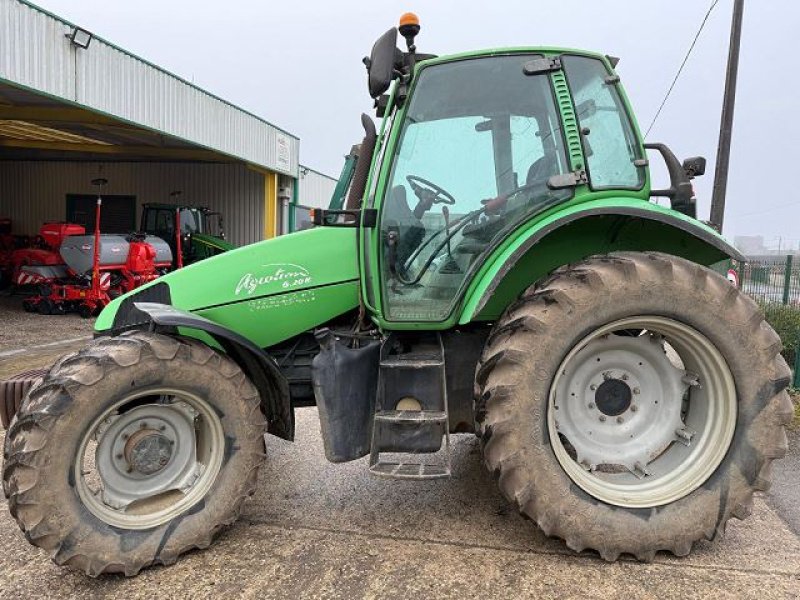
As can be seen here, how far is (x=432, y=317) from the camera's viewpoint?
2.93m

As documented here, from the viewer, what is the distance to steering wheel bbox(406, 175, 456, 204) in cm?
292

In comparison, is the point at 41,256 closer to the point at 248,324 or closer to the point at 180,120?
the point at 180,120

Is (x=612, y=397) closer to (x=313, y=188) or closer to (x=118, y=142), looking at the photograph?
(x=118, y=142)

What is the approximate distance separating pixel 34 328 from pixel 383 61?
32.2 feet

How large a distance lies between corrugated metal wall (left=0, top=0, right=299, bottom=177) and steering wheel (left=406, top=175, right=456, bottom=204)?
24.6 ft

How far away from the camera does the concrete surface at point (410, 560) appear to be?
245cm

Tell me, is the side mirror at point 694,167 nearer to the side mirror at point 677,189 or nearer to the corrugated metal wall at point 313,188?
the side mirror at point 677,189

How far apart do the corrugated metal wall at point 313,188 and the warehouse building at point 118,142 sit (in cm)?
8

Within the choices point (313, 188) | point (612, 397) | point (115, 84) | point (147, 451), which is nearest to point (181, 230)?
point (115, 84)

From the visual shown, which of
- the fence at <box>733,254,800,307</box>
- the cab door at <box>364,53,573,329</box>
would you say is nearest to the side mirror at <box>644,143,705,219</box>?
the cab door at <box>364,53,573,329</box>

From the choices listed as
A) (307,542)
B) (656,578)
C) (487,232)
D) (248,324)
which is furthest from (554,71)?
(307,542)

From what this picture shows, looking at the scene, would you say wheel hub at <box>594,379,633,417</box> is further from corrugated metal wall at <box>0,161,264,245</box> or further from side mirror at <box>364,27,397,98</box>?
corrugated metal wall at <box>0,161,264,245</box>

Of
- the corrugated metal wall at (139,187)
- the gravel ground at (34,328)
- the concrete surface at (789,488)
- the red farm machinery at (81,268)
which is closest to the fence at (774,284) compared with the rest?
the concrete surface at (789,488)

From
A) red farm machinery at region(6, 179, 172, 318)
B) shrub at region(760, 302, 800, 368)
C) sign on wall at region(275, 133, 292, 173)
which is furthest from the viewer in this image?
sign on wall at region(275, 133, 292, 173)
